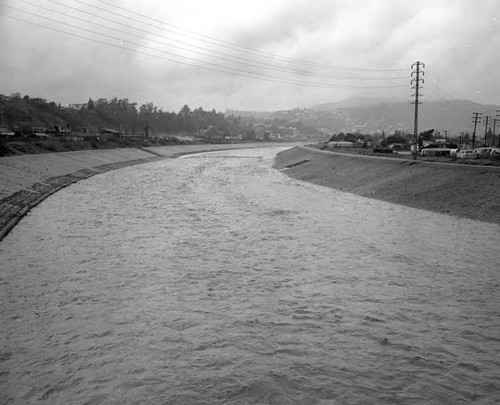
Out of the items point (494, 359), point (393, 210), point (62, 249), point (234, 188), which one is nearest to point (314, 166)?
point (234, 188)

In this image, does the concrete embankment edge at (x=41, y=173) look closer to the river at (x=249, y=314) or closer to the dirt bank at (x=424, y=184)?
the river at (x=249, y=314)

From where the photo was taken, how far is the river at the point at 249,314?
8.89m

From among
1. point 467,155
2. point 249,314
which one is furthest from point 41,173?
point 467,155

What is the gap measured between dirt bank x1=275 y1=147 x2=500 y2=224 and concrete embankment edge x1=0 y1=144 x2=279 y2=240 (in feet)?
101

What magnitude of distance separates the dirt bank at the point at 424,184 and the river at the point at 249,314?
5.64m

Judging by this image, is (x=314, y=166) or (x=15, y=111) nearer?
(x=314, y=166)

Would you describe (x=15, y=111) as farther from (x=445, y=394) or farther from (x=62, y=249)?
(x=445, y=394)

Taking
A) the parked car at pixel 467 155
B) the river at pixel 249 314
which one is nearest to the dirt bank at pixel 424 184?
the river at pixel 249 314

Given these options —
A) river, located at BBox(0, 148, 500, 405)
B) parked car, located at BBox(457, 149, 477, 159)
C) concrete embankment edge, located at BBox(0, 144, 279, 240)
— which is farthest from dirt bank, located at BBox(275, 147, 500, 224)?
concrete embankment edge, located at BBox(0, 144, 279, 240)

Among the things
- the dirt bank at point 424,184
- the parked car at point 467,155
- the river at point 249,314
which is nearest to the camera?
the river at point 249,314

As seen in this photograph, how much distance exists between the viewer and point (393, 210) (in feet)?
109

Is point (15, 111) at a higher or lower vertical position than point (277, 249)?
higher

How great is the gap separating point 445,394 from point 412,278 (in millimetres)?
7859

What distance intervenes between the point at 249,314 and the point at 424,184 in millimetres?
32338
